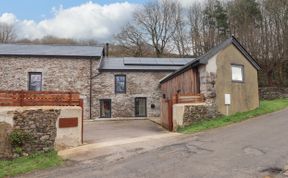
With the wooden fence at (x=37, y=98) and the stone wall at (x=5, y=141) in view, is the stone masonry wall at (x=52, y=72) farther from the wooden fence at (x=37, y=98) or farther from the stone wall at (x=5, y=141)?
the stone wall at (x=5, y=141)

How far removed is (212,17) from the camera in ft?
140

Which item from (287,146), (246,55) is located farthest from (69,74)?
(287,146)

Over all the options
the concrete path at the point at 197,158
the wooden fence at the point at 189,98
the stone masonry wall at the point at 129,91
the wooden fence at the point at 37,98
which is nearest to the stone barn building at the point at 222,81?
the wooden fence at the point at 189,98

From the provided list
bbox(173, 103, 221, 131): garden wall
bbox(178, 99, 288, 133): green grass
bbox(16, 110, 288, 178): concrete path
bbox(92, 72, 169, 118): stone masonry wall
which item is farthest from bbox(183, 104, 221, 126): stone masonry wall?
bbox(92, 72, 169, 118): stone masonry wall

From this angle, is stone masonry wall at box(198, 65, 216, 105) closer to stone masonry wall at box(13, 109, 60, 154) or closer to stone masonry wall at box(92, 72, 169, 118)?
stone masonry wall at box(13, 109, 60, 154)

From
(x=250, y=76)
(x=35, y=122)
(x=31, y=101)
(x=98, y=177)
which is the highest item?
(x=250, y=76)

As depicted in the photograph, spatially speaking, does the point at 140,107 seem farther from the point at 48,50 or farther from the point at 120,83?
the point at 48,50

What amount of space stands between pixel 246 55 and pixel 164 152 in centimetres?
1086

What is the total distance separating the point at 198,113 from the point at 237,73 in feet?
12.5

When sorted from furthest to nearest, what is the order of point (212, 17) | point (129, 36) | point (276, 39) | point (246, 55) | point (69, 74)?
point (129, 36), point (212, 17), point (276, 39), point (69, 74), point (246, 55)

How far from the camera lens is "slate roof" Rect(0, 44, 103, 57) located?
28.0 m

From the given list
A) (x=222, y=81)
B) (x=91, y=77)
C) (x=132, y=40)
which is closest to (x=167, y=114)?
(x=222, y=81)

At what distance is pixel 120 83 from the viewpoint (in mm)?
28938

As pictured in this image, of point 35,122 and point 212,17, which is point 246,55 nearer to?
point 35,122
